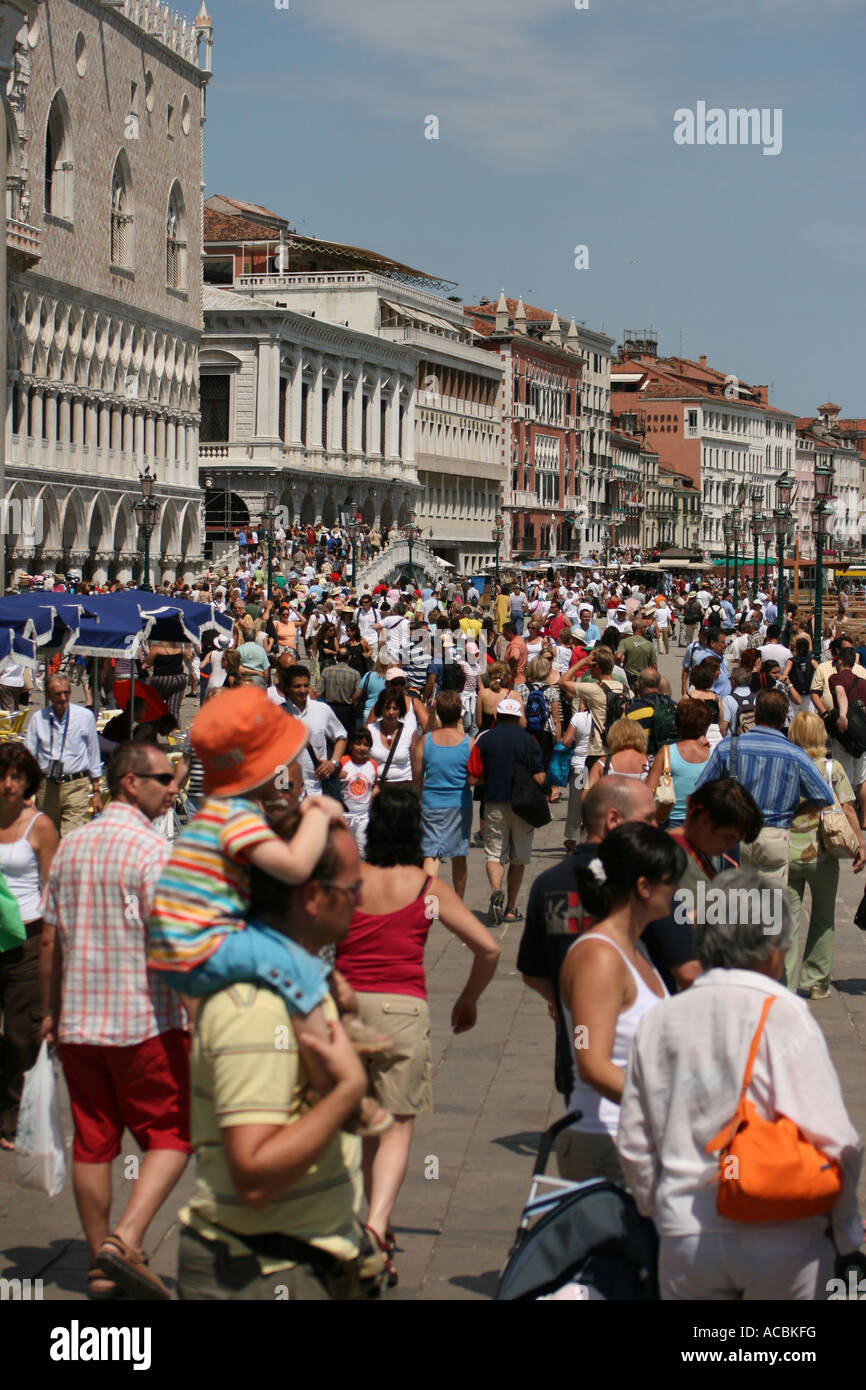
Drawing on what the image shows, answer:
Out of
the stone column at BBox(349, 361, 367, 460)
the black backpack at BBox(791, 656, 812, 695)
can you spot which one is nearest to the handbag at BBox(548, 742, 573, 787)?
the black backpack at BBox(791, 656, 812, 695)

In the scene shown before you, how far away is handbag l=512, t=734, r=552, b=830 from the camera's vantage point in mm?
10812

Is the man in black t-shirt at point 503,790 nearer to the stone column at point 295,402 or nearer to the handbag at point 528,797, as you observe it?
the handbag at point 528,797

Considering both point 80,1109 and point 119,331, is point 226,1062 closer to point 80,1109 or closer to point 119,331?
point 80,1109

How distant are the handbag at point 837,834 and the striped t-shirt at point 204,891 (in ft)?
17.5

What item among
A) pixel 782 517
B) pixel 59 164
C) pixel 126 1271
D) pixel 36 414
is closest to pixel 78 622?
pixel 126 1271

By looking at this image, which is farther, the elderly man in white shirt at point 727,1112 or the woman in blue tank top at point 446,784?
the woman in blue tank top at point 446,784

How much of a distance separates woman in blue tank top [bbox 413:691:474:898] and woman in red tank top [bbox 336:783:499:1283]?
4.93 metres

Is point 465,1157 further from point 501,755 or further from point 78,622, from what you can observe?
point 78,622

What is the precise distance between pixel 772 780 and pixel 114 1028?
3.88 metres

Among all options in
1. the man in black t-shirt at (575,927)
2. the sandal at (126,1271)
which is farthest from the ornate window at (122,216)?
the sandal at (126,1271)

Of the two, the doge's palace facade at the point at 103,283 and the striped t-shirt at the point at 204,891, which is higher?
the doge's palace facade at the point at 103,283

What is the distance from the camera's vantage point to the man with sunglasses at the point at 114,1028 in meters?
4.84

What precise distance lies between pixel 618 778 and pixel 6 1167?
107 inches
